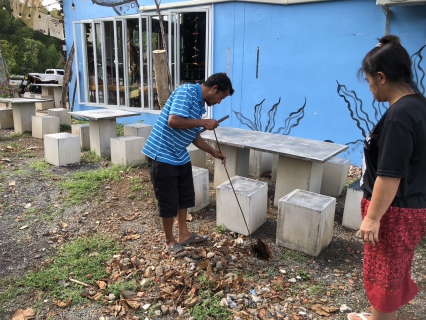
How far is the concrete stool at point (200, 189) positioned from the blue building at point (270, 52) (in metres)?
2.94

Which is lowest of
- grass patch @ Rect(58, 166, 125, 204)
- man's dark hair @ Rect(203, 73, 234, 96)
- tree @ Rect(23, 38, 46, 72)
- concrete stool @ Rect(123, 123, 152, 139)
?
grass patch @ Rect(58, 166, 125, 204)

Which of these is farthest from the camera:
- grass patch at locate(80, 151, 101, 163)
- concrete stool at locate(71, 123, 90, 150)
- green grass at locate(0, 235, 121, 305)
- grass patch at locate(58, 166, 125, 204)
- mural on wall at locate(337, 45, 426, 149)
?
concrete stool at locate(71, 123, 90, 150)

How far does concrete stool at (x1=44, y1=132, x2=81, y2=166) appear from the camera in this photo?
19.6 ft

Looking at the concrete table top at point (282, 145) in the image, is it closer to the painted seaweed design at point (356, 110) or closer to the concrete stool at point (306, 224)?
the concrete stool at point (306, 224)

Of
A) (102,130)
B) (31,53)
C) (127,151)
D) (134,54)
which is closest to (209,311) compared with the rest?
(127,151)

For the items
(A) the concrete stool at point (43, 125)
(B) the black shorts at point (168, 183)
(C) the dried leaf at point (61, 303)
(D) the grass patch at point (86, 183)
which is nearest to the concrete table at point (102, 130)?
(D) the grass patch at point (86, 183)

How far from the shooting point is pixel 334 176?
4945 mm

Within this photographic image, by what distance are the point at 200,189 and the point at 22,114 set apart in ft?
20.3

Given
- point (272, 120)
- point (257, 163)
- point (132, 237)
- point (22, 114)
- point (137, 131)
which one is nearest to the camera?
point (132, 237)

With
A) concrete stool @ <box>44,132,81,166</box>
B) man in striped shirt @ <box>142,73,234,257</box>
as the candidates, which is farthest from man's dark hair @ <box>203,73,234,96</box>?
concrete stool @ <box>44,132,81,166</box>

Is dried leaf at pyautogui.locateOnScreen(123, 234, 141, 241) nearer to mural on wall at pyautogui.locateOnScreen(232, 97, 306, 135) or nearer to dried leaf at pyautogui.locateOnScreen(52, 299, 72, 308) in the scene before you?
dried leaf at pyautogui.locateOnScreen(52, 299, 72, 308)

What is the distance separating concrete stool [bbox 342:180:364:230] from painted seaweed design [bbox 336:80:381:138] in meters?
2.31

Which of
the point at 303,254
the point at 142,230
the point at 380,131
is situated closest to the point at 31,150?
the point at 142,230

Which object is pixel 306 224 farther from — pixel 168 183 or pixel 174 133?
pixel 174 133
